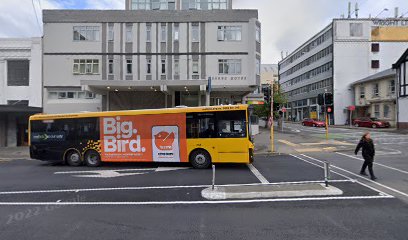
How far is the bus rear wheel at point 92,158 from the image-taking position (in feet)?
46.3

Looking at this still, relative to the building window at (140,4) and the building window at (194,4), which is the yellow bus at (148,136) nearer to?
the building window at (194,4)

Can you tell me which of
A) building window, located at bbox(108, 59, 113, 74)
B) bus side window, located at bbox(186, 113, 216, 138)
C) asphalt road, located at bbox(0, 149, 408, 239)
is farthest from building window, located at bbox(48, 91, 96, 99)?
bus side window, located at bbox(186, 113, 216, 138)

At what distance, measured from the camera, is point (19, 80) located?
2609 centimetres

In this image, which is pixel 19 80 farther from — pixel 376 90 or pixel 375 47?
pixel 375 47

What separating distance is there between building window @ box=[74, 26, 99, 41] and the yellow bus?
590 inches

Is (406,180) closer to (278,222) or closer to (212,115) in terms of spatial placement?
(278,222)

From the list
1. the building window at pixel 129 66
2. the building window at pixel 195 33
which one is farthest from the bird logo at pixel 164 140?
the building window at pixel 195 33

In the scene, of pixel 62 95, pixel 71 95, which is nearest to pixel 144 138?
pixel 71 95

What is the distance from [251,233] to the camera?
211 inches

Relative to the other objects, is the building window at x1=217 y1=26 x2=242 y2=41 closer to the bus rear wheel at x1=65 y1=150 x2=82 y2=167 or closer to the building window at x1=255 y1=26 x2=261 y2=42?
the building window at x1=255 y1=26 x2=261 y2=42

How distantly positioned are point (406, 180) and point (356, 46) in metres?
47.8

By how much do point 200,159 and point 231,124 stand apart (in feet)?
6.76

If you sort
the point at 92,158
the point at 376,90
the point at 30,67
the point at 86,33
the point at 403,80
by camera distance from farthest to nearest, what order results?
the point at 376,90 → the point at 403,80 → the point at 86,33 → the point at 30,67 → the point at 92,158

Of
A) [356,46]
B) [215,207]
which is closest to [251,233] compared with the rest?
[215,207]
